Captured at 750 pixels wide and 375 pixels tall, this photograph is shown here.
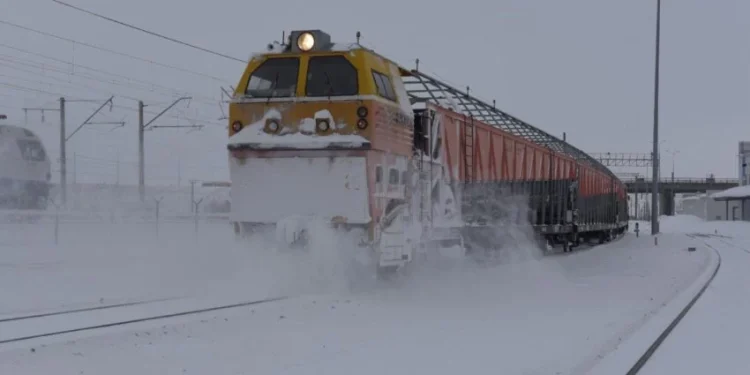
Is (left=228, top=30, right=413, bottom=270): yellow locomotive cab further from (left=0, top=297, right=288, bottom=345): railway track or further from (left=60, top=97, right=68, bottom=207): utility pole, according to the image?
(left=60, top=97, right=68, bottom=207): utility pole

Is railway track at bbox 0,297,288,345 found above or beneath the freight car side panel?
beneath

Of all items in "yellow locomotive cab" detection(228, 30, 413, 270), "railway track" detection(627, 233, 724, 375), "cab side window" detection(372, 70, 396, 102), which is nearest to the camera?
"railway track" detection(627, 233, 724, 375)

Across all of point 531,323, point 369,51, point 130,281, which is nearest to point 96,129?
point 130,281

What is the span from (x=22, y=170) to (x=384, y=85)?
64.6 ft

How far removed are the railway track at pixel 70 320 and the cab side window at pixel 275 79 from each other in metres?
3.22

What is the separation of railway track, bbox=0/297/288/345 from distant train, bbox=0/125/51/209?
1865 centimetres

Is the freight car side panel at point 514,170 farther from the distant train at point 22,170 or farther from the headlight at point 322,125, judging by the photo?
the distant train at point 22,170

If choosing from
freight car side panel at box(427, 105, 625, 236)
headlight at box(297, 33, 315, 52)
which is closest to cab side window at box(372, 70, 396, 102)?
headlight at box(297, 33, 315, 52)

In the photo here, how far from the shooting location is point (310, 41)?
11.5m

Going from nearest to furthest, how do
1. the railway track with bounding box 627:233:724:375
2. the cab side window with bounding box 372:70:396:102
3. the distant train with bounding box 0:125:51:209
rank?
the railway track with bounding box 627:233:724:375 → the cab side window with bounding box 372:70:396:102 → the distant train with bounding box 0:125:51:209

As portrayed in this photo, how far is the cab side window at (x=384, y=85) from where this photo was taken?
11.3 m

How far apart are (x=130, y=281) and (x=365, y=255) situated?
14.6 ft

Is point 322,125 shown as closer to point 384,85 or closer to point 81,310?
point 384,85

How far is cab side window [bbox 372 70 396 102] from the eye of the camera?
37.2 ft
